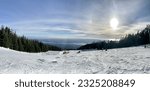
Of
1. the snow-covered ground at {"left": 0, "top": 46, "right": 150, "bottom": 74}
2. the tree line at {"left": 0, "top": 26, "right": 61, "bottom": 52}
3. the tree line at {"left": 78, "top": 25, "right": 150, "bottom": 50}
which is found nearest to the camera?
the snow-covered ground at {"left": 0, "top": 46, "right": 150, "bottom": 74}

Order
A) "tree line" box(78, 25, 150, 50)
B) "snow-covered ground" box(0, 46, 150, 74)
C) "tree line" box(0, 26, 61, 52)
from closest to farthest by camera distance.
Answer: "snow-covered ground" box(0, 46, 150, 74) → "tree line" box(0, 26, 61, 52) → "tree line" box(78, 25, 150, 50)

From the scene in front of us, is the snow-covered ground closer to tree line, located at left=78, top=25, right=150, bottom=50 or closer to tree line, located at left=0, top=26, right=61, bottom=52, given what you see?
tree line, located at left=0, top=26, right=61, bottom=52

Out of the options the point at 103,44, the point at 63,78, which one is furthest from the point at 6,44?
the point at 103,44

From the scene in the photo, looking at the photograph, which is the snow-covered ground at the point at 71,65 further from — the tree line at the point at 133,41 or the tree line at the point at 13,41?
the tree line at the point at 133,41

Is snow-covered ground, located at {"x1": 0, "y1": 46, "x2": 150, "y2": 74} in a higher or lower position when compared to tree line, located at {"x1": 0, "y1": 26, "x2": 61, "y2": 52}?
lower

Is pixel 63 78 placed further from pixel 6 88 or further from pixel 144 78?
pixel 144 78

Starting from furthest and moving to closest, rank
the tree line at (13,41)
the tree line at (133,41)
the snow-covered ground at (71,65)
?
the tree line at (133,41), the tree line at (13,41), the snow-covered ground at (71,65)

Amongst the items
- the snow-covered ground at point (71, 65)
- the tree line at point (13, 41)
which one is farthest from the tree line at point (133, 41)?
the snow-covered ground at point (71, 65)

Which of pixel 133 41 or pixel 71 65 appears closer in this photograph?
pixel 71 65

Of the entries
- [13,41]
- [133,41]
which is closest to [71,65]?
[13,41]

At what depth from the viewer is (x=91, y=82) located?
50.0 feet

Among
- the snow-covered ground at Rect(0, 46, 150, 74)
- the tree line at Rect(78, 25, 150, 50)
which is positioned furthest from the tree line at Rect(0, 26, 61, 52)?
the tree line at Rect(78, 25, 150, 50)

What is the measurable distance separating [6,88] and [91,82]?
4.74 metres

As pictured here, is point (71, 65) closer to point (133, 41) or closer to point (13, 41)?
point (13, 41)
